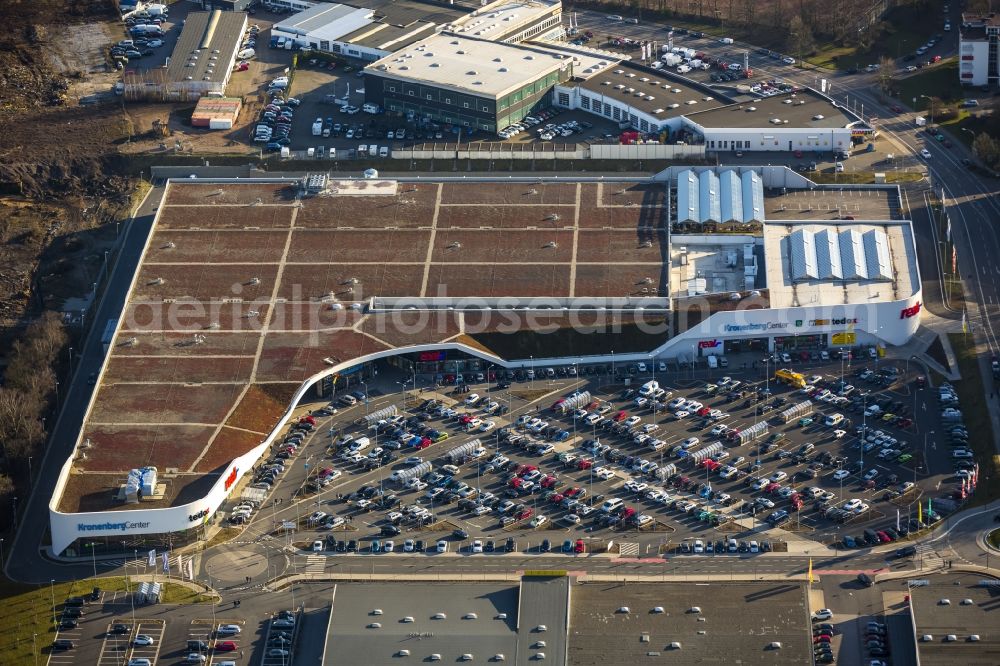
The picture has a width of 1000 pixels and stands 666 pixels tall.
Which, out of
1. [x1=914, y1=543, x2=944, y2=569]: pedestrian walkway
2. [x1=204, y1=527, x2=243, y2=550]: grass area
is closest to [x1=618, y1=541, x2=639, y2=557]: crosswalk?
[x1=914, y1=543, x2=944, y2=569]: pedestrian walkway

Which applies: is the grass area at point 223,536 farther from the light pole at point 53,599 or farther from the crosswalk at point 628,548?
the crosswalk at point 628,548

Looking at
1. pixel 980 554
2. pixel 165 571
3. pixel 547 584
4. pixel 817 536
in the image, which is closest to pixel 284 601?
pixel 165 571

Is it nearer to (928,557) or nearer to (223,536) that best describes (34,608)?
(223,536)

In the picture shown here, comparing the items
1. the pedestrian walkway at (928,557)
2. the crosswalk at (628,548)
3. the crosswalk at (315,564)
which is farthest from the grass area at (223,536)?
the pedestrian walkway at (928,557)

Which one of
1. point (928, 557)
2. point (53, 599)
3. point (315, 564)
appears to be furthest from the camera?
point (315, 564)

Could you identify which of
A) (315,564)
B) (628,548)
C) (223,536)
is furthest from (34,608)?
(628,548)

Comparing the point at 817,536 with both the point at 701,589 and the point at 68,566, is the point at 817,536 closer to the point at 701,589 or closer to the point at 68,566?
the point at 701,589

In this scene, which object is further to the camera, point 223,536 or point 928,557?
point 223,536
